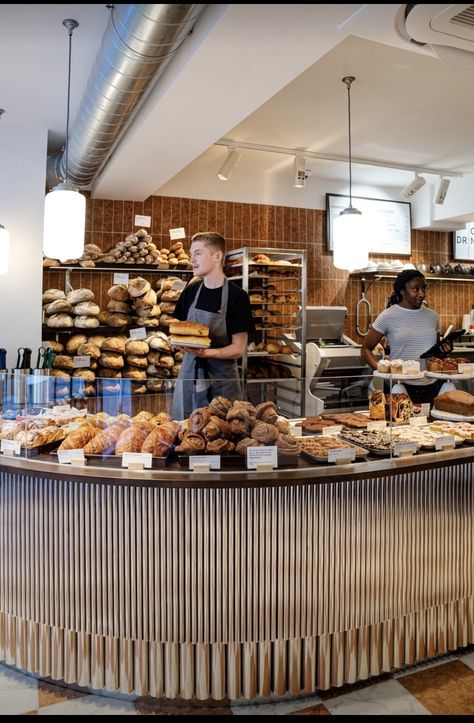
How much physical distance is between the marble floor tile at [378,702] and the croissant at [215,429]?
1.09 meters

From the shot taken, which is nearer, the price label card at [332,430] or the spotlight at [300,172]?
the price label card at [332,430]

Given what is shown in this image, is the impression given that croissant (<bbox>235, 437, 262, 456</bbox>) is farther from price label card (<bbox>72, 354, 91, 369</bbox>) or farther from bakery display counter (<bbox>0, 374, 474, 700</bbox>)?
price label card (<bbox>72, 354, 91, 369</bbox>)

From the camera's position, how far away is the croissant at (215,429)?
6.45 feet

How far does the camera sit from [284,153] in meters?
5.24

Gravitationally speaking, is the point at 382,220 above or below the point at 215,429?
above

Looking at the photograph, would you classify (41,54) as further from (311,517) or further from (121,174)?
(311,517)

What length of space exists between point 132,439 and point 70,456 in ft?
0.77

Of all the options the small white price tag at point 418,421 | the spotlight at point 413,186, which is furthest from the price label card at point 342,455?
the spotlight at point 413,186

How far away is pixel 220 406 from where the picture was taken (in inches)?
79.7

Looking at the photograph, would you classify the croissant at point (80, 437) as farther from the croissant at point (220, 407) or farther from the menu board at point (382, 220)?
the menu board at point (382, 220)

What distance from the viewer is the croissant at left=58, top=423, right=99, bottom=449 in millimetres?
2088

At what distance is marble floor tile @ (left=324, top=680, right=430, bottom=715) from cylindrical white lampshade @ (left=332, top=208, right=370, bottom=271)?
8.33 feet

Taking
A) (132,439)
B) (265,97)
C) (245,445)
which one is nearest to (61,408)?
(132,439)

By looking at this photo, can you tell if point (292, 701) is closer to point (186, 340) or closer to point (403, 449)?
point (403, 449)
